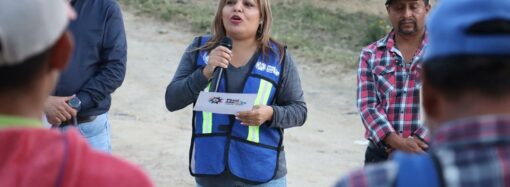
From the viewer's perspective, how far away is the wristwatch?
212 inches

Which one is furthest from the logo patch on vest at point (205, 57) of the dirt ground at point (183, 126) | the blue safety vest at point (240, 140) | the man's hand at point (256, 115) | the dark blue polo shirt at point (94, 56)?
the dirt ground at point (183, 126)

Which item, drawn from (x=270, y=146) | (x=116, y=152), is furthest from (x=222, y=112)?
(x=116, y=152)

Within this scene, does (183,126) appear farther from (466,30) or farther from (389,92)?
(466,30)

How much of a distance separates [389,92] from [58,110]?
1838mm

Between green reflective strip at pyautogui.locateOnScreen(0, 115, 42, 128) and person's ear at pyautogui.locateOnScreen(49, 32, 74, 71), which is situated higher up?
person's ear at pyautogui.locateOnScreen(49, 32, 74, 71)

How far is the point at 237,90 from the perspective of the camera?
16.3 feet

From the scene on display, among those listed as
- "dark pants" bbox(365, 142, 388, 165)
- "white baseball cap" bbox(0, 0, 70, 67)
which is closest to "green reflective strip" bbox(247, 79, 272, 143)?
"dark pants" bbox(365, 142, 388, 165)

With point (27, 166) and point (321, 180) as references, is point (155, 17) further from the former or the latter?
point (27, 166)

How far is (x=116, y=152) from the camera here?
8.99 metres

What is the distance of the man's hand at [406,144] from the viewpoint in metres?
4.92

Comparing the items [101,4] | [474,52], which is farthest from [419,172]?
[101,4]

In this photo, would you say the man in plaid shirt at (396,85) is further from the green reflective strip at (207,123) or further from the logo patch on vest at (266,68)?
the green reflective strip at (207,123)

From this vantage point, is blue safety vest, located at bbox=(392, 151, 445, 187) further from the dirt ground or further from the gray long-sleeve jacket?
the dirt ground

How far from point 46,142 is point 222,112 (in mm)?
2774
